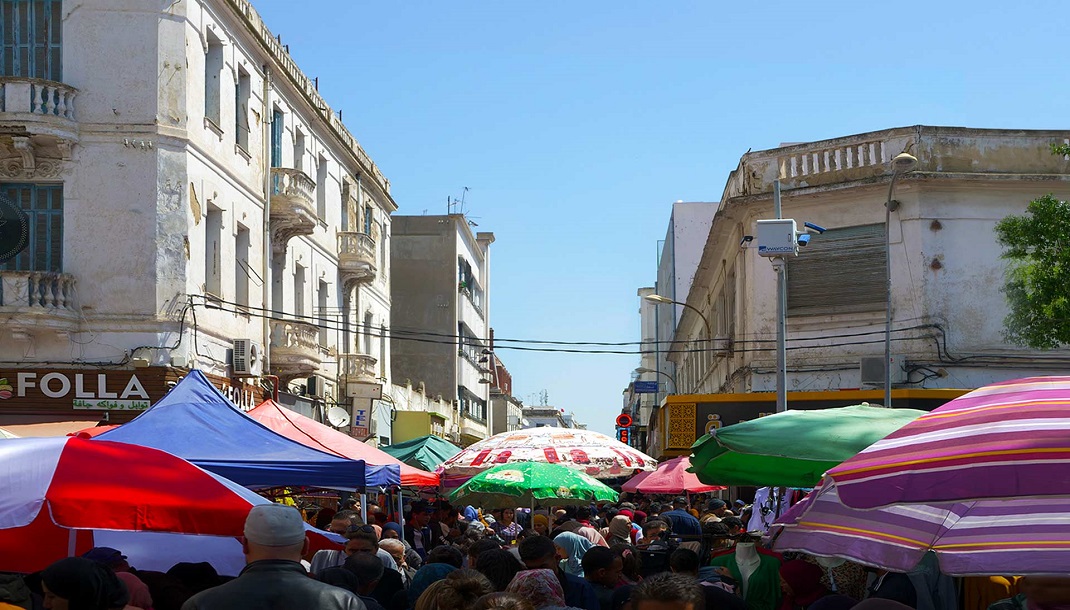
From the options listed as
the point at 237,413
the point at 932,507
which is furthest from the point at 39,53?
the point at 932,507

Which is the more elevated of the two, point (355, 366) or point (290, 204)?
point (290, 204)

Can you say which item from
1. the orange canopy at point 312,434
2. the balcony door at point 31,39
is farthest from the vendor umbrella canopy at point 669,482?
the balcony door at point 31,39

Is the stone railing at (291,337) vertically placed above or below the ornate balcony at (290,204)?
below

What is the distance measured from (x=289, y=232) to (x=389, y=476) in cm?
1715

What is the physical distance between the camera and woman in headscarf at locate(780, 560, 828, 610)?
9070mm

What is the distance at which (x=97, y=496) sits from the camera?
681cm

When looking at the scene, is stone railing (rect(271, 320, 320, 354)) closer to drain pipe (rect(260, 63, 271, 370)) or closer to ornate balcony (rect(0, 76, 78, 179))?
drain pipe (rect(260, 63, 271, 370))

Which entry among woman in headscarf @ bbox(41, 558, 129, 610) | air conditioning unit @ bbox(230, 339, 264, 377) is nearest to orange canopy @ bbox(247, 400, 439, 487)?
woman in headscarf @ bbox(41, 558, 129, 610)

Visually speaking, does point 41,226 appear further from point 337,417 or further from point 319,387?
point 319,387

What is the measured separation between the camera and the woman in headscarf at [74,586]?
5.69 m

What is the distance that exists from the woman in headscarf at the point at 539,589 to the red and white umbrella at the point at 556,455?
9.66m

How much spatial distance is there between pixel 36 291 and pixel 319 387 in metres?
10.9

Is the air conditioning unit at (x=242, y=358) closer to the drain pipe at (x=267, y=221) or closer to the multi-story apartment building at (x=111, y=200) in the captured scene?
the multi-story apartment building at (x=111, y=200)

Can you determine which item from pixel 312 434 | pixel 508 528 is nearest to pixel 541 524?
pixel 508 528
